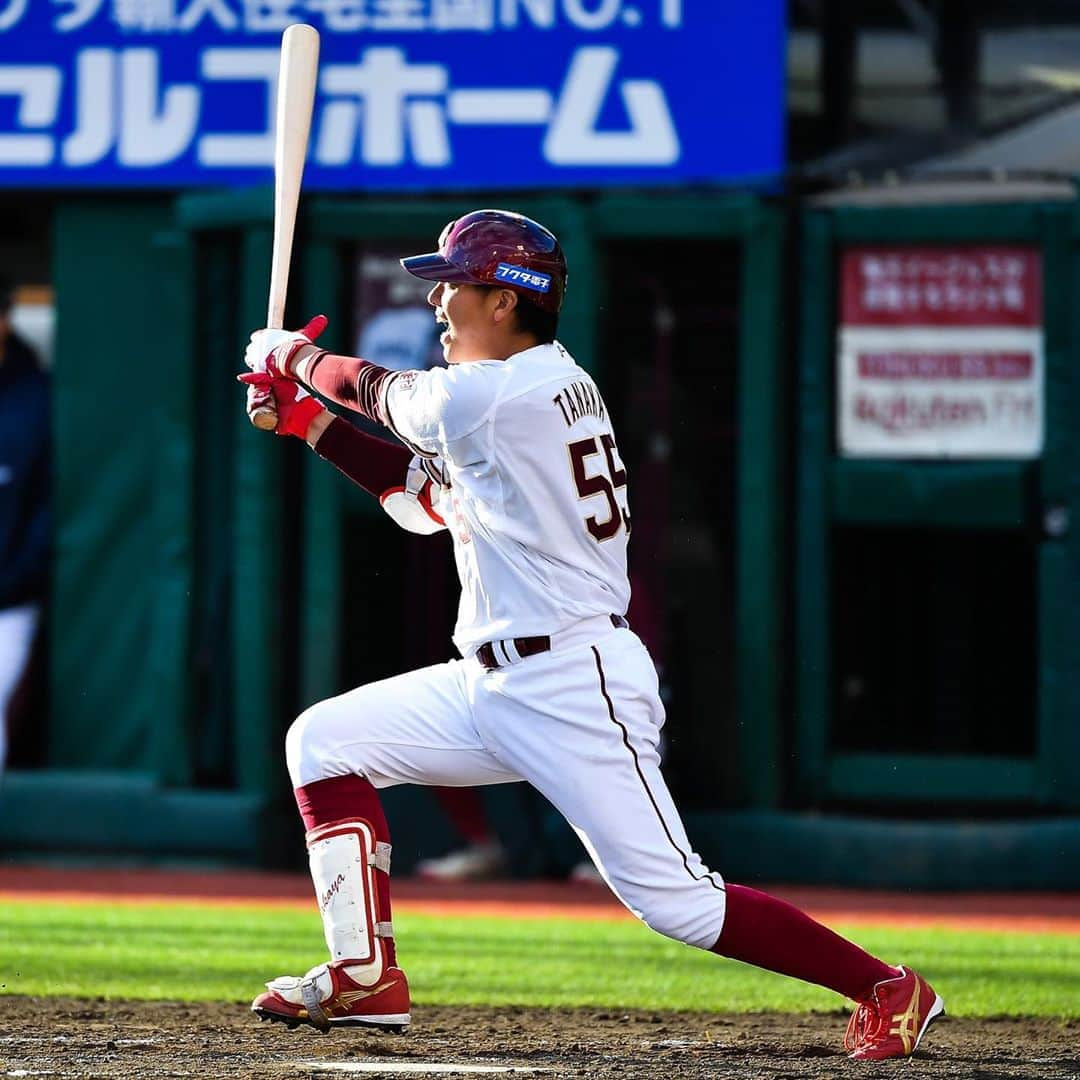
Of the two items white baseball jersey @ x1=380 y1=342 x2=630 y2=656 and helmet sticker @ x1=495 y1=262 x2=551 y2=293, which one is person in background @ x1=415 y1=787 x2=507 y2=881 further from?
helmet sticker @ x1=495 y1=262 x2=551 y2=293

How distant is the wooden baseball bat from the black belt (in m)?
0.83

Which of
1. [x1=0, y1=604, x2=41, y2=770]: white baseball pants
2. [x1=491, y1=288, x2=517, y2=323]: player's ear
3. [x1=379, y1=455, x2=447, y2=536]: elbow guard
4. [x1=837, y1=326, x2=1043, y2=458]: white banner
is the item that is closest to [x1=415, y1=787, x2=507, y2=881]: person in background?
[x1=0, y1=604, x2=41, y2=770]: white baseball pants

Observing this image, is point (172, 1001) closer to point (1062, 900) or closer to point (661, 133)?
point (1062, 900)

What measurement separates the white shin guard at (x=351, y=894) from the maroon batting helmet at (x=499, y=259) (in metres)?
1.16

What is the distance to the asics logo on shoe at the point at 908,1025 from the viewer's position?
4473 millimetres

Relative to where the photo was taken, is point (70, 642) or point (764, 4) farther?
point (70, 642)

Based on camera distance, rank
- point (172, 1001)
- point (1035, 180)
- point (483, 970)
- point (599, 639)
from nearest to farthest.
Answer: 1. point (599, 639)
2. point (172, 1001)
3. point (483, 970)
4. point (1035, 180)

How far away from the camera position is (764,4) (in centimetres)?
878

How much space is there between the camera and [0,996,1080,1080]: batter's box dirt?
4.46m

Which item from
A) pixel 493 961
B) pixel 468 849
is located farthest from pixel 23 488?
pixel 493 961

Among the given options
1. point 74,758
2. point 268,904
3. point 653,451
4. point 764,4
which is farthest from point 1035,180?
point 74,758

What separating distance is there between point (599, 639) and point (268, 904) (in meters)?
3.81

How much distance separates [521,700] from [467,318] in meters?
0.82

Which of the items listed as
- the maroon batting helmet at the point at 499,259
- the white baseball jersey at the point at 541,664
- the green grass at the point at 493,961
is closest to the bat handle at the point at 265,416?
the white baseball jersey at the point at 541,664
